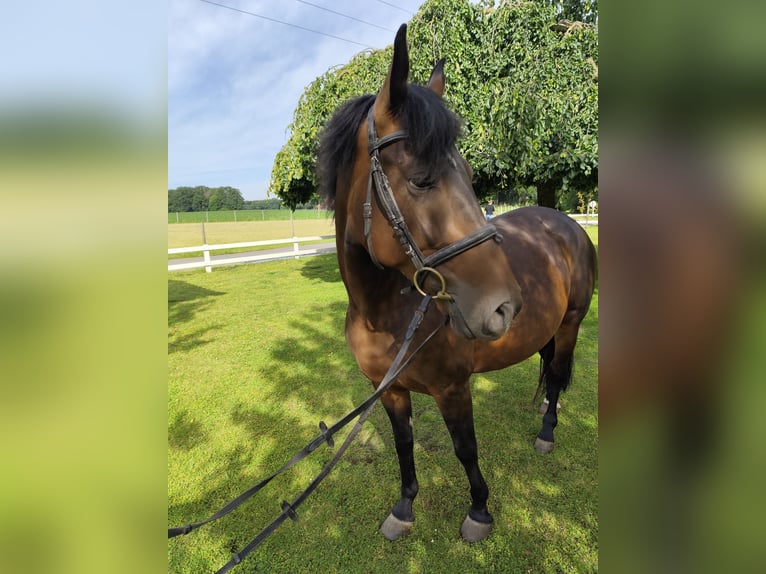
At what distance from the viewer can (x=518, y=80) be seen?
627 cm

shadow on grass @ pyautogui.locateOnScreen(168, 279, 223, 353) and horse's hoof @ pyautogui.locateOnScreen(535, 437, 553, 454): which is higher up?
horse's hoof @ pyautogui.locateOnScreen(535, 437, 553, 454)

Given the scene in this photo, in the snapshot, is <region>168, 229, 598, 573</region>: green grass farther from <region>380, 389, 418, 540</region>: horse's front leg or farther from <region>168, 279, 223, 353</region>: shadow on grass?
<region>168, 279, 223, 353</region>: shadow on grass

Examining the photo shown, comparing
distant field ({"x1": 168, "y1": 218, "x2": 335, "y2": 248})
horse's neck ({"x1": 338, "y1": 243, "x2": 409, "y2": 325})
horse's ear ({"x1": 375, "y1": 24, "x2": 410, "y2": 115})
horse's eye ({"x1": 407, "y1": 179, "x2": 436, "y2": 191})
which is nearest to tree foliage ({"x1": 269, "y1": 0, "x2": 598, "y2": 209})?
horse's neck ({"x1": 338, "y1": 243, "x2": 409, "y2": 325})

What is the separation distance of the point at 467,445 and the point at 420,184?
64.3 inches

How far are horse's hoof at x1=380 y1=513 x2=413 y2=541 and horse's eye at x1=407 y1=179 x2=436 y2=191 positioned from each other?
213 centimetres

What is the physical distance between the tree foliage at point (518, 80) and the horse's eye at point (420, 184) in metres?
5.06

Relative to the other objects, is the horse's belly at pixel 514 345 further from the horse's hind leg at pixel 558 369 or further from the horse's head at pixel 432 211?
the horse's head at pixel 432 211

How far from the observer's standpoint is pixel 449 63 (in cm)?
656

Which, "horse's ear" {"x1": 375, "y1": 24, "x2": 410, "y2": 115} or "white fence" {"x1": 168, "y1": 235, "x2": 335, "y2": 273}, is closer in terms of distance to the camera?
"horse's ear" {"x1": 375, "y1": 24, "x2": 410, "y2": 115}

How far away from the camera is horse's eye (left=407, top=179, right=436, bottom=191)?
1479 millimetres

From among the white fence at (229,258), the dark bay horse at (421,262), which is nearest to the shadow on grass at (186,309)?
the white fence at (229,258)

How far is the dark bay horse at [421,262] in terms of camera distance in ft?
4.77
